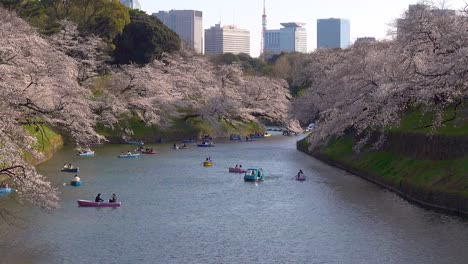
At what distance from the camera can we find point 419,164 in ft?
138

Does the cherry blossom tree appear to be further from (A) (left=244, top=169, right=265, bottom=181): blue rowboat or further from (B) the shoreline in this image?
(B) the shoreline

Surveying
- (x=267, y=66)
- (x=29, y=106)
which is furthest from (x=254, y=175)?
(x=267, y=66)

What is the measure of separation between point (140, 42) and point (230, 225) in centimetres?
6432

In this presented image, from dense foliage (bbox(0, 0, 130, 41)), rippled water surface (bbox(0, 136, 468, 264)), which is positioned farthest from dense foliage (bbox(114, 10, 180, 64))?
rippled water surface (bbox(0, 136, 468, 264))

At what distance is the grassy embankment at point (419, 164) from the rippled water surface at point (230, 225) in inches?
66.6

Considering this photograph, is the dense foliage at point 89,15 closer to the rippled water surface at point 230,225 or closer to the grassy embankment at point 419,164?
the rippled water surface at point 230,225

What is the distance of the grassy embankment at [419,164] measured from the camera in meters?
36.8

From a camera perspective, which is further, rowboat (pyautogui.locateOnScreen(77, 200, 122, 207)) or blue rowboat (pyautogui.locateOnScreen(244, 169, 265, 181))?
blue rowboat (pyautogui.locateOnScreen(244, 169, 265, 181))

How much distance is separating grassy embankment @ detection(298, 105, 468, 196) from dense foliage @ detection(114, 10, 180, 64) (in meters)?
43.1

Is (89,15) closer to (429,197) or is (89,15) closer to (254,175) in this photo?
(254,175)

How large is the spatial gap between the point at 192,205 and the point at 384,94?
13.9m

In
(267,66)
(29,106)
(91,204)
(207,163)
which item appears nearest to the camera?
(29,106)

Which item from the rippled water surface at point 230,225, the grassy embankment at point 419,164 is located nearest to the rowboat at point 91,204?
the rippled water surface at point 230,225

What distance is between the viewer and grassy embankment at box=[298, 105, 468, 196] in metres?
36.8
